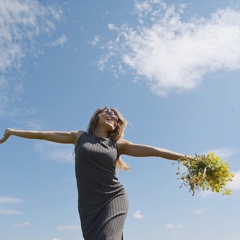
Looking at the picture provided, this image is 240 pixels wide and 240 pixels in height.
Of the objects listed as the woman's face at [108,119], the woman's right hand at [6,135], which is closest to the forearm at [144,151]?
the woman's face at [108,119]

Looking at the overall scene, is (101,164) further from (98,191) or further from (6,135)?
(6,135)

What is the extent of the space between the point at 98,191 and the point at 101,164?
44cm

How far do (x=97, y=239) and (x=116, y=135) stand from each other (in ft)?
6.46

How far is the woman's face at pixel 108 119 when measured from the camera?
9156 mm

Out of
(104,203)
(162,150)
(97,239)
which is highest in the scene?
(162,150)

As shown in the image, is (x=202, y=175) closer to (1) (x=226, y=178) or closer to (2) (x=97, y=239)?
(1) (x=226, y=178)

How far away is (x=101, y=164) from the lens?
336 inches

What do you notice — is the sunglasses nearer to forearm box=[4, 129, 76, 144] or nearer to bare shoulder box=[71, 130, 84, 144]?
bare shoulder box=[71, 130, 84, 144]

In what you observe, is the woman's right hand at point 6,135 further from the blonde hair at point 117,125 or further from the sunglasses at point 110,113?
the sunglasses at point 110,113

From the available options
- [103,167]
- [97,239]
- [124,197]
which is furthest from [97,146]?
[97,239]

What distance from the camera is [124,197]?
27.8 ft

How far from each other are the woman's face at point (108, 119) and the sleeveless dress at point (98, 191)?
49 cm

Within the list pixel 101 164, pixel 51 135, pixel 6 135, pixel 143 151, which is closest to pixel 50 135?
pixel 51 135

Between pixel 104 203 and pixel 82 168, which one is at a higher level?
pixel 82 168
